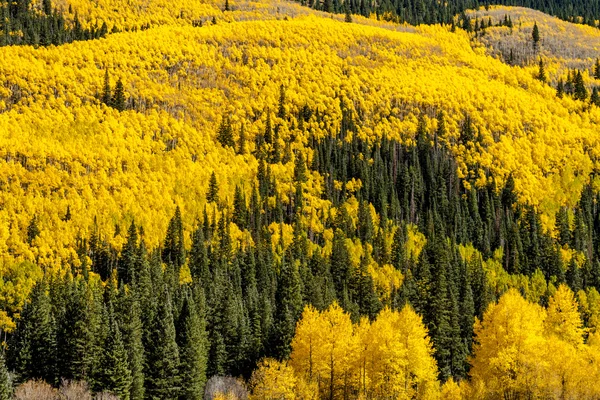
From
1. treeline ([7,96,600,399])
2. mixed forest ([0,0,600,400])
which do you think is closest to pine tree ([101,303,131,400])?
treeline ([7,96,600,399])

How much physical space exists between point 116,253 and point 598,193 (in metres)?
122

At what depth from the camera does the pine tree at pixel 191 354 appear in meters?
98.7

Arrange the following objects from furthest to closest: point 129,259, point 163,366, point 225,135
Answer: point 225,135 → point 129,259 → point 163,366

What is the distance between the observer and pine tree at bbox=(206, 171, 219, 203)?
563 feet

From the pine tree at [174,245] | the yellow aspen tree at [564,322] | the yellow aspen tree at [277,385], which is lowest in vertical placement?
the pine tree at [174,245]

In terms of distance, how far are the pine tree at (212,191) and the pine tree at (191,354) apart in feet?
219

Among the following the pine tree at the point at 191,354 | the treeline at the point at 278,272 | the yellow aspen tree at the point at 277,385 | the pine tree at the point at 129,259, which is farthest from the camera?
the pine tree at the point at 129,259

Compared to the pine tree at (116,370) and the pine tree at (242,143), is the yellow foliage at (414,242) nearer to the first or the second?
the pine tree at (242,143)

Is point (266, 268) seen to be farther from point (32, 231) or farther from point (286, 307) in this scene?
point (32, 231)

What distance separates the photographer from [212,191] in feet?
566

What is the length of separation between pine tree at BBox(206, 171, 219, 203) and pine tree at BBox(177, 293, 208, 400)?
66868 mm

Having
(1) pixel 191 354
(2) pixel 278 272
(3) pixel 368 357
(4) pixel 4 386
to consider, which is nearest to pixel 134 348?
(1) pixel 191 354

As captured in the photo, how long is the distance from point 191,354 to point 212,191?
7621cm

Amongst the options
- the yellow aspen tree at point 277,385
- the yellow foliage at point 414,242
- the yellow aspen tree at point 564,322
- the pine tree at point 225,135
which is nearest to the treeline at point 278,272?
the pine tree at point 225,135
